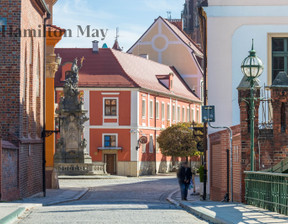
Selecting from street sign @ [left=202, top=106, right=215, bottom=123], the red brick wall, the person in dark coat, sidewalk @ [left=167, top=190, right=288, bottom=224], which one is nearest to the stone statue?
the person in dark coat

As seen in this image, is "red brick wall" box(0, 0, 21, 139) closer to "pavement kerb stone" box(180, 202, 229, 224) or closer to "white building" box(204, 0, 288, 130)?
"pavement kerb stone" box(180, 202, 229, 224)

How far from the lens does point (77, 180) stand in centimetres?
4653

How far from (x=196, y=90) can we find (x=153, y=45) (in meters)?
6.84

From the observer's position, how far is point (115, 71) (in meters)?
66.4

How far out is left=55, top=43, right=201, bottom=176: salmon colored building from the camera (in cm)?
6375

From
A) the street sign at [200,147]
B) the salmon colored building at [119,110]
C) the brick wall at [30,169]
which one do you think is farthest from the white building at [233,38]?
the salmon colored building at [119,110]

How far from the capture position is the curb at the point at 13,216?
15.3 m

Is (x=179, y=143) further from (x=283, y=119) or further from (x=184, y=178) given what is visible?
(x=283, y=119)

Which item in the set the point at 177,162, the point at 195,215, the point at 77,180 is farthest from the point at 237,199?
the point at 177,162

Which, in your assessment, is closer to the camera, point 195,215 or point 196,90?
point 195,215

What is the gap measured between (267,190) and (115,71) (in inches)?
1939

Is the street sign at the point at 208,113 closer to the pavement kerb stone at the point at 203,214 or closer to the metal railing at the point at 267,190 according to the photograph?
the pavement kerb stone at the point at 203,214

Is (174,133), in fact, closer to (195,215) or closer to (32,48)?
(32,48)

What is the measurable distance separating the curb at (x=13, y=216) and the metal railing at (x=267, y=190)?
5.94m
